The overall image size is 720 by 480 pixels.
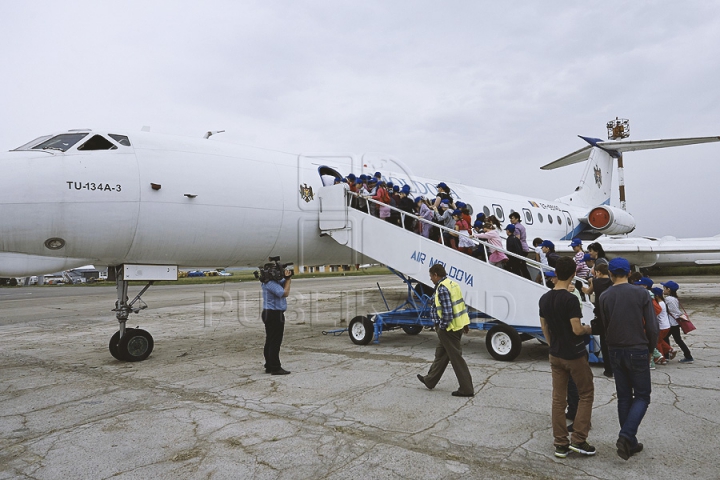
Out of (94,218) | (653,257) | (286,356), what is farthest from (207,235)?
(653,257)

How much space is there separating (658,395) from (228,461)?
191 inches

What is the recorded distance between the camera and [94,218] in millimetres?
7375

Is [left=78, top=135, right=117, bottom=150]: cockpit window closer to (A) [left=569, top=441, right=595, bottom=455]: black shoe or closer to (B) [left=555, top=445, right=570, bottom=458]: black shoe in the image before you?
→ (B) [left=555, top=445, right=570, bottom=458]: black shoe

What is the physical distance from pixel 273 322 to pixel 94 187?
11.0 feet

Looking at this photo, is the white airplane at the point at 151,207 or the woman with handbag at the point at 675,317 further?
the woman with handbag at the point at 675,317

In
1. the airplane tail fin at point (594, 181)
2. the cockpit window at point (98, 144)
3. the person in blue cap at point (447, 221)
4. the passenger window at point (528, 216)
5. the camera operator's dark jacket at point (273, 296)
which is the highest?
the airplane tail fin at point (594, 181)

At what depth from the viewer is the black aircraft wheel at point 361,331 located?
977 cm

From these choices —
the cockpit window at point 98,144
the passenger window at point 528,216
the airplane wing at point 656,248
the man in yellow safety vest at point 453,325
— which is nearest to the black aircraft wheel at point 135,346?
the cockpit window at point 98,144

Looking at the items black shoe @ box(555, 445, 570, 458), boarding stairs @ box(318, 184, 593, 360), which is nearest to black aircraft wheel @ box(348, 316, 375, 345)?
boarding stairs @ box(318, 184, 593, 360)

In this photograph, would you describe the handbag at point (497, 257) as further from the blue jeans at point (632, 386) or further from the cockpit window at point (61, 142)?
the cockpit window at point (61, 142)

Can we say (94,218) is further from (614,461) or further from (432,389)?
(614,461)

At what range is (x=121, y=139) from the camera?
26.1 ft

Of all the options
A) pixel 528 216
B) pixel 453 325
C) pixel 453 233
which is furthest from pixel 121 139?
pixel 528 216

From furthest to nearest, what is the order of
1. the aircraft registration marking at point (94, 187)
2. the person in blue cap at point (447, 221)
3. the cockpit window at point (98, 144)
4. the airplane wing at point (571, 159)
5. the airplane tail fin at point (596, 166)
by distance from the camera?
the airplane wing at point (571, 159) → the airplane tail fin at point (596, 166) → the person in blue cap at point (447, 221) → the cockpit window at point (98, 144) → the aircraft registration marking at point (94, 187)
